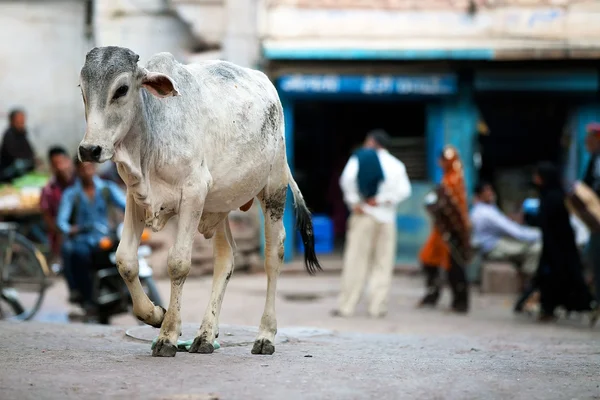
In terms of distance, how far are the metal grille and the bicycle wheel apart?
763cm

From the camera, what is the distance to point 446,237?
12602 mm

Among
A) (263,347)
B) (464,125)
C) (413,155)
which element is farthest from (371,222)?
(263,347)

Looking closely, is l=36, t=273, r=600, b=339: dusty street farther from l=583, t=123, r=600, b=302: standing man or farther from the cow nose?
the cow nose

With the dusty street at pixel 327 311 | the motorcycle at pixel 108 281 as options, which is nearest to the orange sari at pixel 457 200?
the dusty street at pixel 327 311

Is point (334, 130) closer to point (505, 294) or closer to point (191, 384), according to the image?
point (505, 294)

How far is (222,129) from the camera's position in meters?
6.26

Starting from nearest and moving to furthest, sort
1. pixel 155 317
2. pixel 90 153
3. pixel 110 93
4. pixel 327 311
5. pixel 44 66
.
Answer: pixel 90 153 < pixel 110 93 < pixel 155 317 < pixel 327 311 < pixel 44 66

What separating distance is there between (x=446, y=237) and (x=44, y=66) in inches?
304

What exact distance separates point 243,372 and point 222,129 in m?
1.51

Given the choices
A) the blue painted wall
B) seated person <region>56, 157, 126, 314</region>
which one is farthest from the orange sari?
seated person <region>56, 157, 126, 314</region>

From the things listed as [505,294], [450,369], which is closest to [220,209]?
[450,369]

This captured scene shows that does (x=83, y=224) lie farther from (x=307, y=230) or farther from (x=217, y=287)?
(x=217, y=287)

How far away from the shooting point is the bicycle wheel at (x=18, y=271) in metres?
10.3

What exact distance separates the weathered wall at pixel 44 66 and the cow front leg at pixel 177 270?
457 inches
